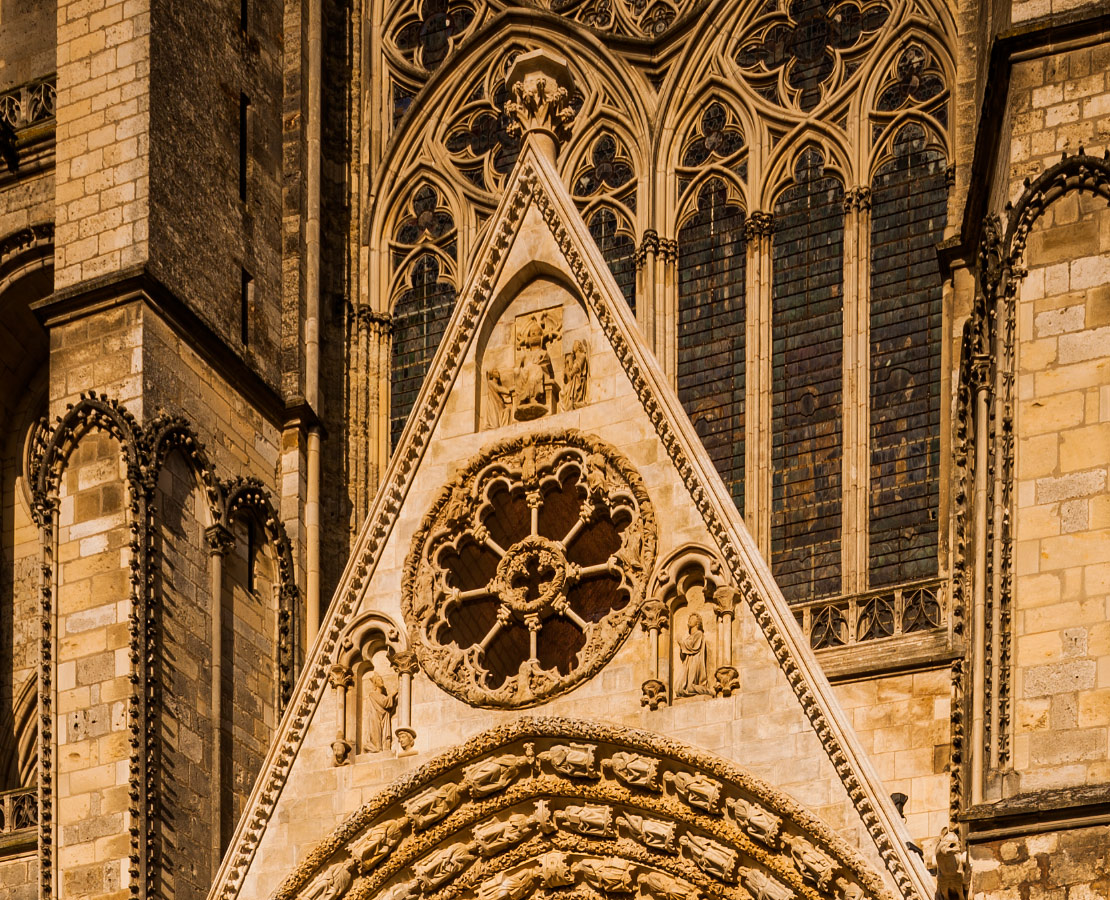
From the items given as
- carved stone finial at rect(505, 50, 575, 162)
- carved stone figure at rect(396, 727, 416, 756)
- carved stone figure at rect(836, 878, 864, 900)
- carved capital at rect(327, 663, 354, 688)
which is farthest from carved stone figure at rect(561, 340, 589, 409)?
carved stone figure at rect(836, 878, 864, 900)

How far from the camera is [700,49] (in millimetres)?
18016

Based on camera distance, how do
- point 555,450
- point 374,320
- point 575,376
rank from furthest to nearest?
point 374,320 → point 575,376 → point 555,450

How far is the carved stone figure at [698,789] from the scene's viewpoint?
1402 centimetres

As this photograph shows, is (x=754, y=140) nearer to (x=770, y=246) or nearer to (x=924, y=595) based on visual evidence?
(x=770, y=246)

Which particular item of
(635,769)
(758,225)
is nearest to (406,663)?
(635,769)

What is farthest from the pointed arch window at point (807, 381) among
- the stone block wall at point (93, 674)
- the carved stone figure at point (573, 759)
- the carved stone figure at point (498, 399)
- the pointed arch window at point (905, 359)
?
the stone block wall at point (93, 674)

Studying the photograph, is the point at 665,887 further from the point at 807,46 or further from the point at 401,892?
the point at 807,46

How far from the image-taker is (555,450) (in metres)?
15.1

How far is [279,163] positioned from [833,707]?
6205mm

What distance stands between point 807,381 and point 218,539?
3526mm

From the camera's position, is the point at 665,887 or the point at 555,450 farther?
the point at 555,450

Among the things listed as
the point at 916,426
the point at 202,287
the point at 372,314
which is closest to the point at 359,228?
the point at 372,314

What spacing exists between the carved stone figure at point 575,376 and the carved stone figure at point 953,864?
3.55 metres

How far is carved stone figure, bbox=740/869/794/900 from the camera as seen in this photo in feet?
45.4
